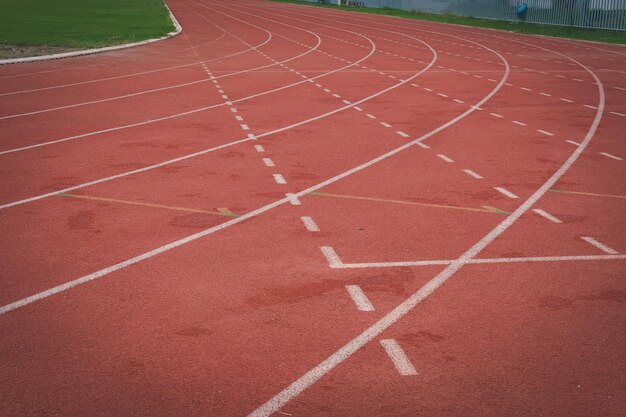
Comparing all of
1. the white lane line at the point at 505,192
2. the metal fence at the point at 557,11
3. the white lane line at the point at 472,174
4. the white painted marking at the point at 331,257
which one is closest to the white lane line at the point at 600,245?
the white lane line at the point at 505,192

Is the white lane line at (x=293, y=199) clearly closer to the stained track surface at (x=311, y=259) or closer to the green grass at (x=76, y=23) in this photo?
the stained track surface at (x=311, y=259)

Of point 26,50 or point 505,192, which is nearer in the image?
point 505,192

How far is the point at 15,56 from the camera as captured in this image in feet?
85.1

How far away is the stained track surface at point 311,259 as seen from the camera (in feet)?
16.4

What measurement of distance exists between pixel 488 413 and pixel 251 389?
1.61 metres

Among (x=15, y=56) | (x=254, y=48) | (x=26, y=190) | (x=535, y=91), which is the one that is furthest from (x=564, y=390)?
(x=254, y=48)

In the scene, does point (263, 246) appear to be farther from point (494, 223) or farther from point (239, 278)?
point (494, 223)

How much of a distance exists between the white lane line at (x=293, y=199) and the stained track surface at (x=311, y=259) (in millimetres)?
51

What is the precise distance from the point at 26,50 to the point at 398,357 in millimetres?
26202

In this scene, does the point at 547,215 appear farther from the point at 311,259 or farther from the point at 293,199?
the point at 311,259

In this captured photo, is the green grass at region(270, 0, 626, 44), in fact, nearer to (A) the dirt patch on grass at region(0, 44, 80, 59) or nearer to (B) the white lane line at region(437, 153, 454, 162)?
(A) the dirt patch on grass at region(0, 44, 80, 59)

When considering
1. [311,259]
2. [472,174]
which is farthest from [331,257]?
[472,174]

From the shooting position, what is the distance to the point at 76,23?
132ft

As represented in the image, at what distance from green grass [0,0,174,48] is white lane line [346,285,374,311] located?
25.9 m
